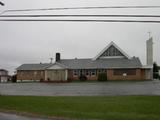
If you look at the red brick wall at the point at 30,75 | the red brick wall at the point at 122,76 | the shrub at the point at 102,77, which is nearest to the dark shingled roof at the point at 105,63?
the red brick wall at the point at 122,76

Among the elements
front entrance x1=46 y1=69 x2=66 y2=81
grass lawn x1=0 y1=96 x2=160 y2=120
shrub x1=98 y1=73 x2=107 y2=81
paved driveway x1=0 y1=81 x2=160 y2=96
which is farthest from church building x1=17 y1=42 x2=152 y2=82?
grass lawn x1=0 y1=96 x2=160 y2=120

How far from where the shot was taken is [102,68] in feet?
180

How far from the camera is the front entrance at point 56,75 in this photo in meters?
57.0

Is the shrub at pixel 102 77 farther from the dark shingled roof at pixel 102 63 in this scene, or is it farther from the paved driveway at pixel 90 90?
the paved driveway at pixel 90 90

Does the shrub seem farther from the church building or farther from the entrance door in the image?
A: the entrance door

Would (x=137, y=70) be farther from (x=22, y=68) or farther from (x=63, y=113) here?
(x=63, y=113)

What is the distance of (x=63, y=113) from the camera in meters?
16.2

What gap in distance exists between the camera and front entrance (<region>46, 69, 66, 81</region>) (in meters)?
57.0

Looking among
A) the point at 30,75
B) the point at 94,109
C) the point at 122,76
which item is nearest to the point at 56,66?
the point at 30,75

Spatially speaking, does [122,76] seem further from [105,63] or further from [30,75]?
[30,75]

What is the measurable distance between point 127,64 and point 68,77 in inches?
389

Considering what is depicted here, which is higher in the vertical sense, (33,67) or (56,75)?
(33,67)

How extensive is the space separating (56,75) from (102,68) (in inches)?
312

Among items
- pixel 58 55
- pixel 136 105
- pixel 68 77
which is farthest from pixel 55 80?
pixel 136 105
